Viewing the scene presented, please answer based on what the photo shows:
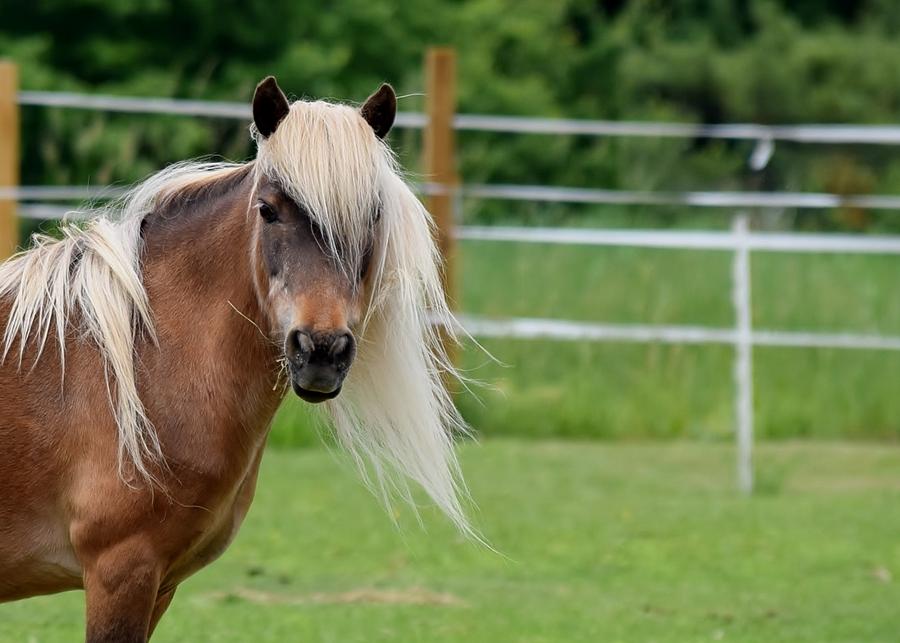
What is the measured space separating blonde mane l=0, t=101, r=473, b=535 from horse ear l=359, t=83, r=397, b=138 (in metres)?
0.07

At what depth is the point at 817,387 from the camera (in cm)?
959

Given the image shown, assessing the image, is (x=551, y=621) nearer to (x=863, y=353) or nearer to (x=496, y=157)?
(x=863, y=353)

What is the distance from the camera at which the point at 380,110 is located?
11.7ft

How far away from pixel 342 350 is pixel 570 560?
3541 millimetres

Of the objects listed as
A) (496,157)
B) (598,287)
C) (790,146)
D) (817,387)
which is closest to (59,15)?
(496,157)

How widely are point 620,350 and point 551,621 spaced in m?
4.76

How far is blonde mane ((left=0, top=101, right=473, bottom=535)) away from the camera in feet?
10.9

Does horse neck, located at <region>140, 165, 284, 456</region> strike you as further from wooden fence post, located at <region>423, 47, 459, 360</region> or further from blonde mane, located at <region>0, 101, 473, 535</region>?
wooden fence post, located at <region>423, 47, 459, 360</region>

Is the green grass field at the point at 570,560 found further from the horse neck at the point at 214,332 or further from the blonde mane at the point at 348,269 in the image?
the horse neck at the point at 214,332

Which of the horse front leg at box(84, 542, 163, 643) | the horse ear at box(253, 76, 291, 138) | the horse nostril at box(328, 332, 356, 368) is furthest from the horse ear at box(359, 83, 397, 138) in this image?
the horse front leg at box(84, 542, 163, 643)

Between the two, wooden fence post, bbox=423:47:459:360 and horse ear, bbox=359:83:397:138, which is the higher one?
wooden fence post, bbox=423:47:459:360

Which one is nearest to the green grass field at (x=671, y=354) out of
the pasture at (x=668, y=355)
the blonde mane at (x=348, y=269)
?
the pasture at (x=668, y=355)

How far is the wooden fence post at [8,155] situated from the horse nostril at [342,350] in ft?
18.9

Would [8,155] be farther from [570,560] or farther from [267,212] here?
[267,212]
